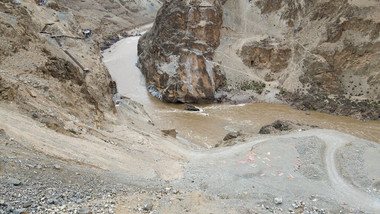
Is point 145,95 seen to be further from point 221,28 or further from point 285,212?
point 285,212

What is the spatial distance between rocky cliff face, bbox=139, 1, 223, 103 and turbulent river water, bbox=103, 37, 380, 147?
1.85 m

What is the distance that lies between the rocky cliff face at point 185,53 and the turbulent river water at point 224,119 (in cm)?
185

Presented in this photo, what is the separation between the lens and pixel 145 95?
32438mm

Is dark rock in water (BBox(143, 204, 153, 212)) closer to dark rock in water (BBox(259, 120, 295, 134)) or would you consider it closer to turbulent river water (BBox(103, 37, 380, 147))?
dark rock in water (BBox(259, 120, 295, 134))

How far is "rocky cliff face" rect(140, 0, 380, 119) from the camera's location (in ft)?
88.4

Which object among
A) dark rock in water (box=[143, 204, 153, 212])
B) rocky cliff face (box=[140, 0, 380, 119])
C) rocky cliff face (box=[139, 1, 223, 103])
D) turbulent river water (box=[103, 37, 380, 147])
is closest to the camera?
dark rock in water (box=[143, 204, 153, 212])

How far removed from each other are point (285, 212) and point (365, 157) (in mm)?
7477

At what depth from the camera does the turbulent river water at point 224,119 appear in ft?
72.3

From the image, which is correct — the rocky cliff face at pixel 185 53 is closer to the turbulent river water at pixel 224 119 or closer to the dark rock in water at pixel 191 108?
the dark rock in water at pixel 191 108

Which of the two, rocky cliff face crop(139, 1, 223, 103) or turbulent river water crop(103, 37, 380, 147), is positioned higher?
rocky cliff face crop(139, 1, 223, 103)

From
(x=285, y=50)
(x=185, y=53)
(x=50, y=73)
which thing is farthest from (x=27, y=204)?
(x=285, y=50)

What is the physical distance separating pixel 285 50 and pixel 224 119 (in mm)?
14160

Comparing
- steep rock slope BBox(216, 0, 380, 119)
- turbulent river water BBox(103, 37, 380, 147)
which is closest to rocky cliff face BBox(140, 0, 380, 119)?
steep rock slope BBox(216, 0, 380, 119)

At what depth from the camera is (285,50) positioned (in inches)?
1273
